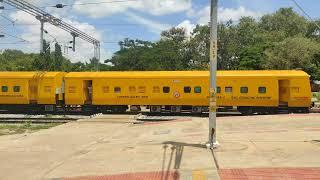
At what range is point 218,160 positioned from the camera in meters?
14.3

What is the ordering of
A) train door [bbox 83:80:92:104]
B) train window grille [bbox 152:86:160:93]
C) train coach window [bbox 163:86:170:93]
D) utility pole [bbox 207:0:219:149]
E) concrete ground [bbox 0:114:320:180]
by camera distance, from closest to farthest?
concrete ground [bbox 0:114:320:180], utility pole [bbox 207:0:219:149], train coach window [bbox 163:86:170:93], train window grille [bbox 152:86:160:93], train door [bbox 83:80:92:104]

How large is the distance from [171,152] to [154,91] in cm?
1852

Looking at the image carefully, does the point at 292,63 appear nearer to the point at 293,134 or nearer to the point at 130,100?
the point at 130,100

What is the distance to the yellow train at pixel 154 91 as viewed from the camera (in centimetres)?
3303

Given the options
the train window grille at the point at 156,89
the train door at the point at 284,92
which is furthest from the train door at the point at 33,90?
the train door at the point at 284,92

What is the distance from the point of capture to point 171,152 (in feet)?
53.1

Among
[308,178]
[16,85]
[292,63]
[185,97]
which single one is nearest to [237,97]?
[185,97]

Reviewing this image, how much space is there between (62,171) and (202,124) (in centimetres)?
1206

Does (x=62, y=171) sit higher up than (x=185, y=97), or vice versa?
(x=185, y=97)

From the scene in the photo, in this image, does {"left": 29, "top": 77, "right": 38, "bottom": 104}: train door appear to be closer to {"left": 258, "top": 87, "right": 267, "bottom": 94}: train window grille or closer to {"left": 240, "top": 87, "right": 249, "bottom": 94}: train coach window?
{"left": 240, "top": 87, "right": 249, "bottom": 94}: train coach window

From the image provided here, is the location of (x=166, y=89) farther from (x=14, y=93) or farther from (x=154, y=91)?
(x=14, y=93)

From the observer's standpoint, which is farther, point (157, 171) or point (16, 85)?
point (16, 85)

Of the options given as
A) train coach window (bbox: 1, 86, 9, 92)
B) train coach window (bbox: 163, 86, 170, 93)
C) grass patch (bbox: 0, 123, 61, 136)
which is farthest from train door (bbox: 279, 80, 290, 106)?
train coach window (bbox: 1, 86, 9, 92)

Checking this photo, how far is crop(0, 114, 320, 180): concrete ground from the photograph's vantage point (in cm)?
1295
